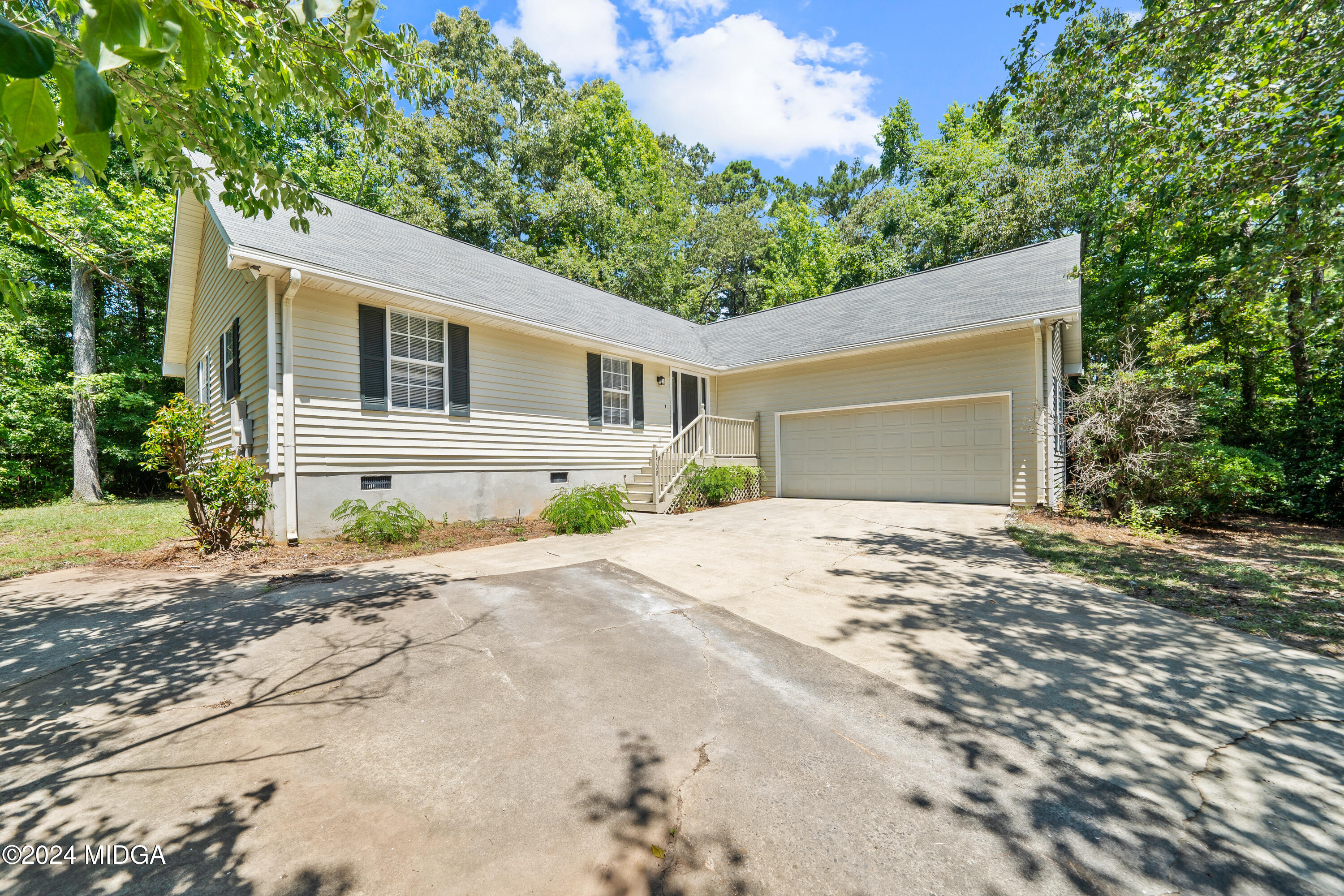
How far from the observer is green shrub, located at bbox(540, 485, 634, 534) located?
8.23 meters

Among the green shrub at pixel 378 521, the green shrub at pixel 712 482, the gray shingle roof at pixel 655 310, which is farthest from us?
the green shrub at pixel 712 482

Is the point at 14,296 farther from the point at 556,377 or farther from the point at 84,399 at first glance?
the point at 84,399

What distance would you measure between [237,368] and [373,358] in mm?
2953

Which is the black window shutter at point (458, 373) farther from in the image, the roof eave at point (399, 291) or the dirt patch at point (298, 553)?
the dirt patch at point (298, 553)

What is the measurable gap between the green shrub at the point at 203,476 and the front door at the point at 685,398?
857cm

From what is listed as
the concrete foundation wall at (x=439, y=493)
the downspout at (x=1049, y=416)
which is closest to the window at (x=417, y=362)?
the concrete foundation wall at (x=439, y=493)

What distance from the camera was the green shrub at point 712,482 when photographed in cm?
1090

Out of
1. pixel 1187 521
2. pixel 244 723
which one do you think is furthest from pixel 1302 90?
pixel 244 723

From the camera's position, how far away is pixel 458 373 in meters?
8.70

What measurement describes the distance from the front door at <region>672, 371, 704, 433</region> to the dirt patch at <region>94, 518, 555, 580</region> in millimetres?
6087

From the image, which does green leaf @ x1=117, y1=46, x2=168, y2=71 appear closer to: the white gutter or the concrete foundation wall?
the white gutter

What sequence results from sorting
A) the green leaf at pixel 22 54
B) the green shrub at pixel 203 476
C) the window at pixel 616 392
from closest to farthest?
the green leaf at pixel 22 54, the green shrub at pixel 203 476, the window at pixel 616 392

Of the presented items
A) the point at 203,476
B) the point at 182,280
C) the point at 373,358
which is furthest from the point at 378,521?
the point at 182,280

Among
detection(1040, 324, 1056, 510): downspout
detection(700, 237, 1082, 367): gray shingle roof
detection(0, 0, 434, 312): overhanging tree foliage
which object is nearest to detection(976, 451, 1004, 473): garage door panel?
detection(1040, 324, 1056, 510): downspout
